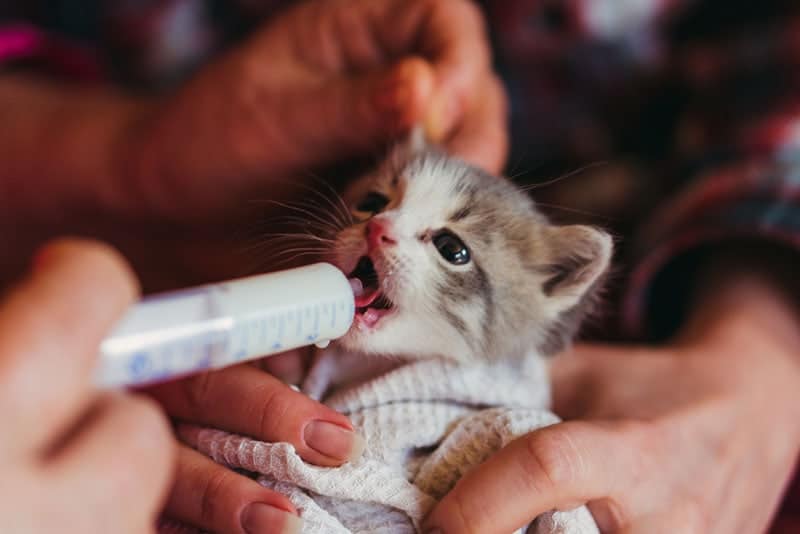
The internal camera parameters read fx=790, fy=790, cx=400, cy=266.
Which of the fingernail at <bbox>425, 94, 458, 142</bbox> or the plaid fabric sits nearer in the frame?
the fingernail at <bbox>425, 94, 458, 142</bbox>

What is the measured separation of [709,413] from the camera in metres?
1.13

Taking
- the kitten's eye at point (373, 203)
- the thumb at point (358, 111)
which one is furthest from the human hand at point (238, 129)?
the kitten's eye at point (373, 203)

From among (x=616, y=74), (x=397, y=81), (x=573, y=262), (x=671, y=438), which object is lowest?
(x=671, y=438)

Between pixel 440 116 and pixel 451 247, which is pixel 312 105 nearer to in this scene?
pixel 440 116

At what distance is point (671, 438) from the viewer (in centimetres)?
103

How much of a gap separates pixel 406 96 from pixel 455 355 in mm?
411

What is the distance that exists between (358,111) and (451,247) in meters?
0.40

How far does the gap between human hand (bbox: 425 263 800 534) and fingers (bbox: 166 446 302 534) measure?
151mm

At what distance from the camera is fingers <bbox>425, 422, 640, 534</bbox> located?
0.75 meters

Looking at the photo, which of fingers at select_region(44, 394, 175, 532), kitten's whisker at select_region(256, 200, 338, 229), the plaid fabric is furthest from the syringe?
the plaid fabric

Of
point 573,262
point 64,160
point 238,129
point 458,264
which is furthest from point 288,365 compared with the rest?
point 64,160

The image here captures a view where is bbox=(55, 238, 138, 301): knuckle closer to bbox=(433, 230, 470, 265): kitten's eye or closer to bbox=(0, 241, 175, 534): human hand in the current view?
bbox=(0, 241, 175, 534): human hand

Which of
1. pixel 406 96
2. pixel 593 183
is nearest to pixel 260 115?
pixel 406 96

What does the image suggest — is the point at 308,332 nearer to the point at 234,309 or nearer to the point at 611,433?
the point at 234,309
